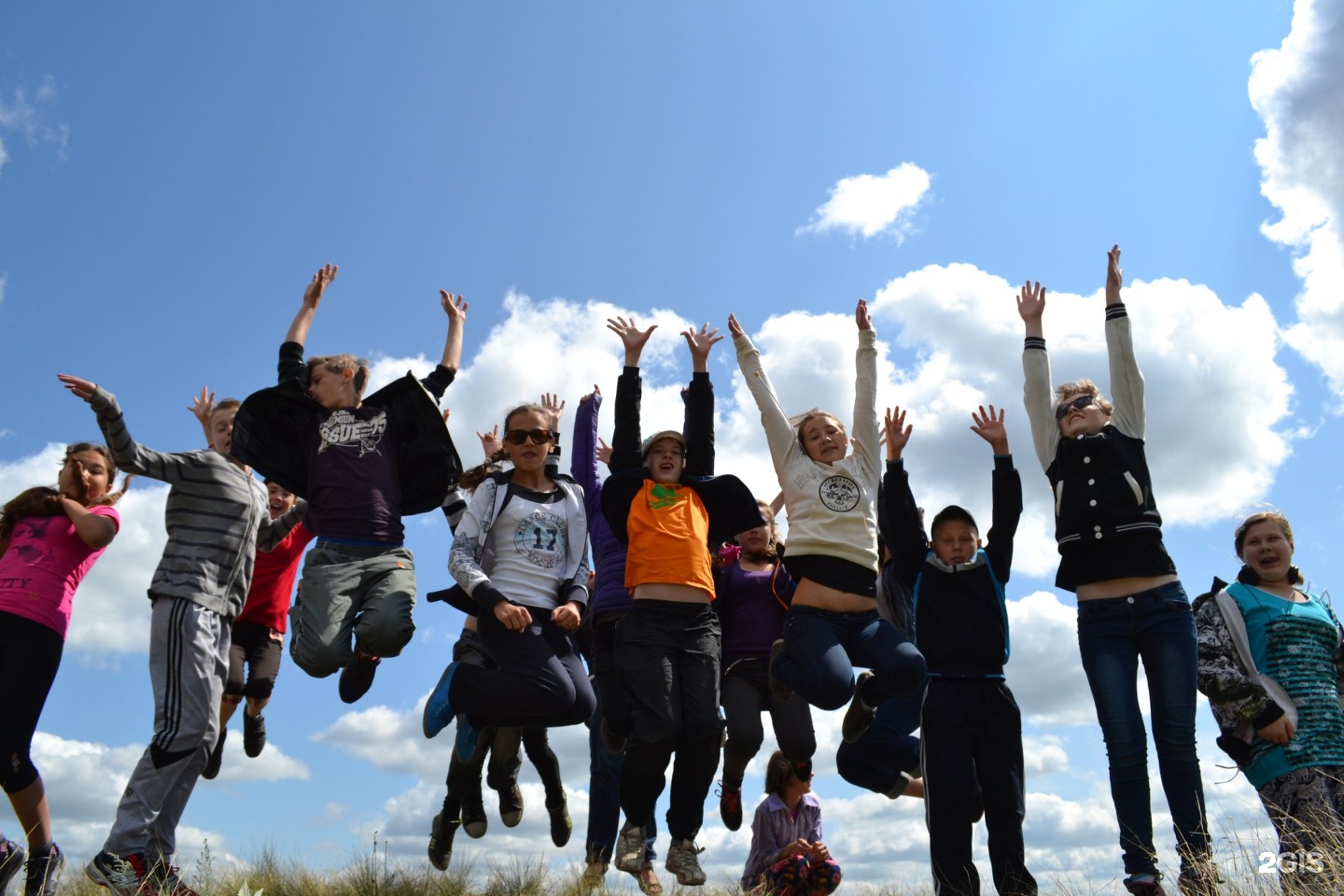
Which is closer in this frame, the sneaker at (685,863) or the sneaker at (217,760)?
the sneaker at (685,863)

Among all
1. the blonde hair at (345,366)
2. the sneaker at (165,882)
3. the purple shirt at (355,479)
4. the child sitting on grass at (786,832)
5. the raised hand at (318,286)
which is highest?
the raised hand at (318,286)

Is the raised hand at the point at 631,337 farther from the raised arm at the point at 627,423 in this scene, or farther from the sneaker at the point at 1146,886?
the sneaker at the point at 1146,886

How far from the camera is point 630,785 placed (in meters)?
6.28

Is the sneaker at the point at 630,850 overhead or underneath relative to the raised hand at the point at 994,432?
underneath

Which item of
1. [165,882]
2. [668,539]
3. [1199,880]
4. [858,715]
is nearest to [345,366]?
[668,539]

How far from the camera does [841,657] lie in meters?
6.19

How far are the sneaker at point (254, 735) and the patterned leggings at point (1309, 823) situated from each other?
684 cm

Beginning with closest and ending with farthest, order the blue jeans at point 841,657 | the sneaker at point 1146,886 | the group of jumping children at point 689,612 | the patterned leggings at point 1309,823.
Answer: the patterned leggings at point 1309,823
the sneaker at point 1146,886
the group of jumping children at point 689,612
the blue jeans at point 841,657

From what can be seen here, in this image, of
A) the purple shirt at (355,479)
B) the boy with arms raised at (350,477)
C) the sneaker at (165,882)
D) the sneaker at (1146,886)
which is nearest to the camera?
the sneaker at (165,882)

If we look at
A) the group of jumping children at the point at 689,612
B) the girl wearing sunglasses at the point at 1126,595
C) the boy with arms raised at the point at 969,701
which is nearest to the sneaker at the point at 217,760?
the group of jumping children at the point at 689,612

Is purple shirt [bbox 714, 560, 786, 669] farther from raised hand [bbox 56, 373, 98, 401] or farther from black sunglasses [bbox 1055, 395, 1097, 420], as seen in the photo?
raised hand [bbox 56, 373, 98, 401]

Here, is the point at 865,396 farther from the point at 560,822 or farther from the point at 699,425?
the point at 560,822

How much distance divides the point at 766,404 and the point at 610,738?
2487 millimetres

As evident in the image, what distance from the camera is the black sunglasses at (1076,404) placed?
662 centimetres
